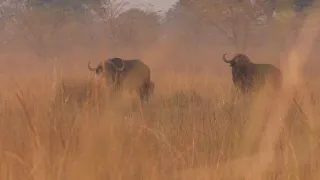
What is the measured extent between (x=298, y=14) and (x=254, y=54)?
499 centimetres

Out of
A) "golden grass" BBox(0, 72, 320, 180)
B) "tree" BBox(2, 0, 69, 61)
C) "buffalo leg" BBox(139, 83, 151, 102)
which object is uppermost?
"tree" BBox(2, 0, 69, 61)

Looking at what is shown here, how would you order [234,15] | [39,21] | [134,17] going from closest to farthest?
[234,15], [39,21], [134,17]

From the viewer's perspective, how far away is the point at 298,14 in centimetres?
2364

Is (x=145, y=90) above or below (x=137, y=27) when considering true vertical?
below

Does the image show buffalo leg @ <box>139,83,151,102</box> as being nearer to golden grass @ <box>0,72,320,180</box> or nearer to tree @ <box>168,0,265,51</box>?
golden grass @ <box>0,72,320,180</box>

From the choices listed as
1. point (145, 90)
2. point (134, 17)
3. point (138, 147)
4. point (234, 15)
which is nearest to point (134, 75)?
point (145, 90)

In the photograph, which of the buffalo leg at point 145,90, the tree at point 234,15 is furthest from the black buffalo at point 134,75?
the tree at point 234,15

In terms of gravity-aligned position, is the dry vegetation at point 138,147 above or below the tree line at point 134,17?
below

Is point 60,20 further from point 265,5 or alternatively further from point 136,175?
point 136,175

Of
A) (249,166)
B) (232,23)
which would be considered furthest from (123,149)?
(232,23)

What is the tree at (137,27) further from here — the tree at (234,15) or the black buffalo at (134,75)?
the black buffalo at (134,75)

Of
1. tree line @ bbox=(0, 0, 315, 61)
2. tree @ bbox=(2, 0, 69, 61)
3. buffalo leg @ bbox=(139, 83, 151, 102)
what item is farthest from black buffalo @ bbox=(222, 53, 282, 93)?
tree @ bbox=(2, 0, 69, 61)

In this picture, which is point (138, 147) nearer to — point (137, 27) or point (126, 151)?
point (126, 151)

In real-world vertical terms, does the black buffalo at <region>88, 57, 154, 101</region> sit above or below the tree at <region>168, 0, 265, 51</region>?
below
